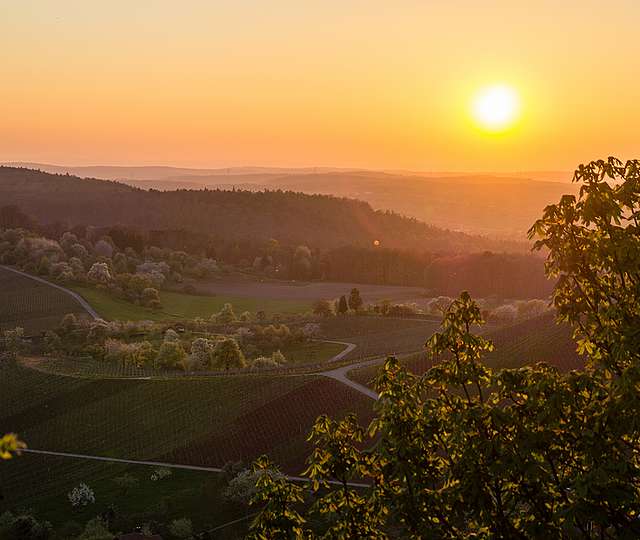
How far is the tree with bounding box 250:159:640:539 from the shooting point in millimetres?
9602

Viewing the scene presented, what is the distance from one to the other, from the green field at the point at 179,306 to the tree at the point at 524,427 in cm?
8838

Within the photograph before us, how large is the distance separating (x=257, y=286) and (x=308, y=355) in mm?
59851

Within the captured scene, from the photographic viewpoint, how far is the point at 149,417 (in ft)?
178

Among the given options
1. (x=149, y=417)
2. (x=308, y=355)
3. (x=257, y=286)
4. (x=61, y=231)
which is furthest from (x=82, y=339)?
(x=61, y=231)

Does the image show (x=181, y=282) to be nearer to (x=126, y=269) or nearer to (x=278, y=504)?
(x=126, y=269)

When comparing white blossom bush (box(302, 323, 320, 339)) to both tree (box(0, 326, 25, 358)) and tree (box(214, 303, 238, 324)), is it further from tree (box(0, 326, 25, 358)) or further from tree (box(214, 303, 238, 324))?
tree (box(0, 326, 25, 358))

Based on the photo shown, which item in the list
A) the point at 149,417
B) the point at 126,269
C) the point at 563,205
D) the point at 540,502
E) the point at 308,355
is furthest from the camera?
the point at 126,269

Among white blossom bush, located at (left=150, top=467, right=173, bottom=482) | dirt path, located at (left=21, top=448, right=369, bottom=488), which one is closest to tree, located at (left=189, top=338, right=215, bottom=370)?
dirt path, located at (left=21, top=448, right=369, bottom=488)

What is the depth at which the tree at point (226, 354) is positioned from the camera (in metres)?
70.2

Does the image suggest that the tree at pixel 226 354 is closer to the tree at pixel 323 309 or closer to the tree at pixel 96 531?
the tree at pixel 323 309

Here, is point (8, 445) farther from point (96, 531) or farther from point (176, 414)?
point (176, 414)

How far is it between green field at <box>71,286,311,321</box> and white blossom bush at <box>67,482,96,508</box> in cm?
5498

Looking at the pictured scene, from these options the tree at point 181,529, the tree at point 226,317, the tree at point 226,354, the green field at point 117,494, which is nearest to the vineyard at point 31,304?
the tree at point 226,317

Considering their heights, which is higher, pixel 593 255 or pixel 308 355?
pixel 593 255
